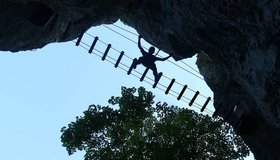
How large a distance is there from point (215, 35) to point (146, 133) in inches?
259

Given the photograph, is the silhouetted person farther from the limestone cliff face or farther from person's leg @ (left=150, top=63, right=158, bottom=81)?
the limestone cliff face

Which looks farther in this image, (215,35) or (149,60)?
(149,60)

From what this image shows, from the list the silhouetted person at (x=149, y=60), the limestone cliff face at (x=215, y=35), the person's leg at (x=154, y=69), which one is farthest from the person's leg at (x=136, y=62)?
the limestone cliff face at (x=215, y=35)

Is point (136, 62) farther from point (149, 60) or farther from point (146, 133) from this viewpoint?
point (146, 133)

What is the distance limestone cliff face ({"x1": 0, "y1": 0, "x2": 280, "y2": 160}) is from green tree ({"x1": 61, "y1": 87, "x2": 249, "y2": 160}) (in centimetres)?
203

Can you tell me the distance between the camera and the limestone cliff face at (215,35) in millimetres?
14586

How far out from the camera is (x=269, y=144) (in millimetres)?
21109

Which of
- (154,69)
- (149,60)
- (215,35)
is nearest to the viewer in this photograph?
(215,35)

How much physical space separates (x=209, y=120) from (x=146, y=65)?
505 cm

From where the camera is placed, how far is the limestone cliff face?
14586 mm

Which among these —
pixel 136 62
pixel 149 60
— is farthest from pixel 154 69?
pixel 136 62

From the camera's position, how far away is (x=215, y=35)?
17.4 metres

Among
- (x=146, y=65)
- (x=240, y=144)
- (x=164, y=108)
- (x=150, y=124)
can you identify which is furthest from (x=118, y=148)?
(x=240, y=144)

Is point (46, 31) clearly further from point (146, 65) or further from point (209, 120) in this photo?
point (209, 120)
